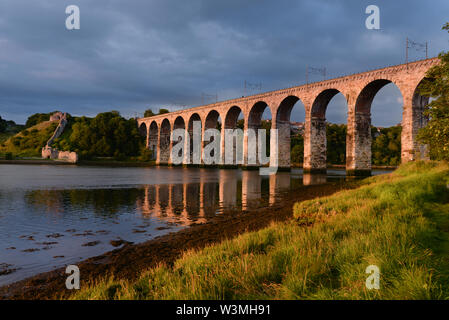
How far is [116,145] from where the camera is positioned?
10188cm

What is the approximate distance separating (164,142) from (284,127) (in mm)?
51799

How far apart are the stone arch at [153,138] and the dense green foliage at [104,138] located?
4320 mm

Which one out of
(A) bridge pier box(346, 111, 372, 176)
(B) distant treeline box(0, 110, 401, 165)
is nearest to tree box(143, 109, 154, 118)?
(B) distant treeline box(0, 110, 401, 165)

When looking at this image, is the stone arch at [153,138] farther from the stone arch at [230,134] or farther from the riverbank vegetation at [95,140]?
the stone arch at [230,134]

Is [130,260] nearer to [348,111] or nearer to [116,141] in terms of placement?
[348,111]

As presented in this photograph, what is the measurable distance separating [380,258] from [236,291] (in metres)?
2.11

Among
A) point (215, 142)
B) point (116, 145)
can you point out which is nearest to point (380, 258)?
point (215, 142)

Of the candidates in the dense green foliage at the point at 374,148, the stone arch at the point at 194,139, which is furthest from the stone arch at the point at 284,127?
the dense green foliage at the point at 374,148

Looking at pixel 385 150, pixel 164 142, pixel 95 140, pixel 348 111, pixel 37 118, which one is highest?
pixel 37 118

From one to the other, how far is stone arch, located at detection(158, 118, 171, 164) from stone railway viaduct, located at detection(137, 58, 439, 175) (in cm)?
3074

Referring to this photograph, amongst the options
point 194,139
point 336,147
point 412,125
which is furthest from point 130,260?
point 336,147

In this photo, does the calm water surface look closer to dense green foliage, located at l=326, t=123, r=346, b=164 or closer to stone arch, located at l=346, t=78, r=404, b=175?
stone arch, located at l=346, t=78, r=404, b=175

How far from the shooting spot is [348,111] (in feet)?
135
